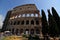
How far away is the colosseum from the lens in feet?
71.9

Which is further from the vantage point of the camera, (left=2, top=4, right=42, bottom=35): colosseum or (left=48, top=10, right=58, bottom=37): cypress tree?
(left=2, top=4, right=42, bottom=35): colosseum

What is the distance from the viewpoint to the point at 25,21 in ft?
73.9

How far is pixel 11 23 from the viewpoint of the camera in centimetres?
2402

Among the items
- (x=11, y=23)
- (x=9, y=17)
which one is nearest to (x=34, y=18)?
(x=11, y=23)

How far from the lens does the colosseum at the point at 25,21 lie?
21.9 meters

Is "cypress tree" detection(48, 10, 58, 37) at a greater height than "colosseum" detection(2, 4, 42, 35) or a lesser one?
lesser

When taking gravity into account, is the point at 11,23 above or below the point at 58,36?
above

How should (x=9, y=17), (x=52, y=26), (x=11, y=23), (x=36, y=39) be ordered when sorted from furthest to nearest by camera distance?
(x=9, y=17)
(x=11, y=23)
(x=52, y=26)
(x=36, y=39)

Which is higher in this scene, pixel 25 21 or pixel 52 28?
pixel 25 21

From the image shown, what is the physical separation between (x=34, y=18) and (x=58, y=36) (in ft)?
29.7

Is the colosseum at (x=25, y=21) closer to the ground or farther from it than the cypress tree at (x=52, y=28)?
farther from it

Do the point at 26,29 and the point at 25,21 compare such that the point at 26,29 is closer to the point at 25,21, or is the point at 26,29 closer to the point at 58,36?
the point at 25,21

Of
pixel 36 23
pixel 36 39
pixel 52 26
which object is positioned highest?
pixel 36 23

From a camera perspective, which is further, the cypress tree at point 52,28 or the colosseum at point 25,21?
the colosseum at point 25,21
